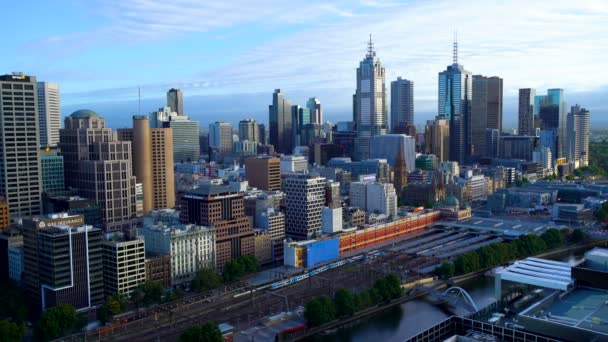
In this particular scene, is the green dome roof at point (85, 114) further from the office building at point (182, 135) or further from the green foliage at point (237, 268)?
the office building at point (182, 135)

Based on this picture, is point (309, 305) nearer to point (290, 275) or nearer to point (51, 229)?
point (290, 275)

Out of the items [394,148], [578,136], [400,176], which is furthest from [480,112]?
[400,176]

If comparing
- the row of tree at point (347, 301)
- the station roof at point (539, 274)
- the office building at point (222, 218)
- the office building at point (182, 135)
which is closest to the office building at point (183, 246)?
the office building at point (222, 218)

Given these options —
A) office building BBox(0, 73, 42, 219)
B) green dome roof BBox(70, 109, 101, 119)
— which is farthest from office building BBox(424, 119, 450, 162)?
office building BBox(0, 73, 42, 219)

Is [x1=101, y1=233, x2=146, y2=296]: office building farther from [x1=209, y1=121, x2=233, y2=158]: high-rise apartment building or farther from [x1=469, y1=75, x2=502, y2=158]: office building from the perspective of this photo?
[x1=469, y1=75, x2=502, y2=158]: office building

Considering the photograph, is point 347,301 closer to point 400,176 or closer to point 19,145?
point 19,145

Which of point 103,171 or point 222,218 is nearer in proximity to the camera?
point 222,218

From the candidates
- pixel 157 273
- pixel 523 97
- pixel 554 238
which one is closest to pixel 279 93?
pixel 523 97
